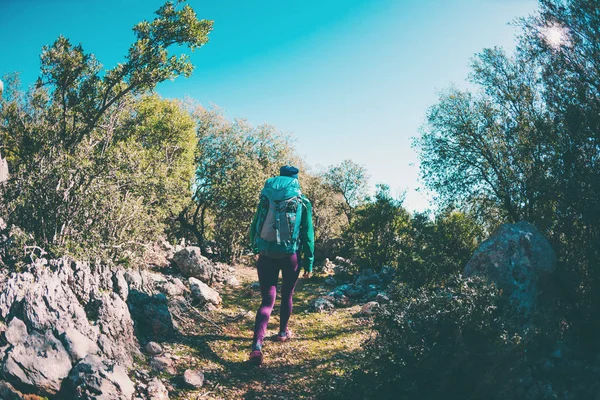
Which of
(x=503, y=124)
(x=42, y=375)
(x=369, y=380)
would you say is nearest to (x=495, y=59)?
(x=503, y=124)

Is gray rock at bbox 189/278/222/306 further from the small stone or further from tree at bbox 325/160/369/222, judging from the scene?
tree at bbox 325/160/369/222

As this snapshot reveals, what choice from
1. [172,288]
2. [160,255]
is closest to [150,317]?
[172,288]

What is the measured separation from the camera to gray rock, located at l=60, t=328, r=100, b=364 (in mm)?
4242

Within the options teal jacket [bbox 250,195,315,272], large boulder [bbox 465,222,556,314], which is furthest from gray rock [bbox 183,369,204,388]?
large boulder [bbox 465,222,556,314]

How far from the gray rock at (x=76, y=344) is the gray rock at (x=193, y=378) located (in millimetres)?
1258

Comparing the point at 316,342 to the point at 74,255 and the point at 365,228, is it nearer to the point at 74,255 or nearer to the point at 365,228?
the point at 74,255

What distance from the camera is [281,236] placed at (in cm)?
621

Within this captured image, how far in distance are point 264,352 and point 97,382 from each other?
3.11 m

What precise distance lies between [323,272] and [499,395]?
13.2 m

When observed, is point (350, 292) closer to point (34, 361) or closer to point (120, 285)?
point (120, 285)

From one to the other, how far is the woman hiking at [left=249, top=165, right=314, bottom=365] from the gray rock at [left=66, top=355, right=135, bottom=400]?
7.58 feet

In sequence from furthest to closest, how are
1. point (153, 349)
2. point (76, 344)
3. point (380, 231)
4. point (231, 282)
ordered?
point (380, 231) → point (231, 282) → point (153, 349) → point (76, 344)

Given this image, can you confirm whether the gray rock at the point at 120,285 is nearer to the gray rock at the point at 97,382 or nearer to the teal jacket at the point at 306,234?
the gray rock at the point at 97,382

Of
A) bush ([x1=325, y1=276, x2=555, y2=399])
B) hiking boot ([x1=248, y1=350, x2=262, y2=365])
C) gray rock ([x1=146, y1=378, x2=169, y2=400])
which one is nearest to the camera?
gray rock ([x1=146, y1=378, x2=169, y2=400])
